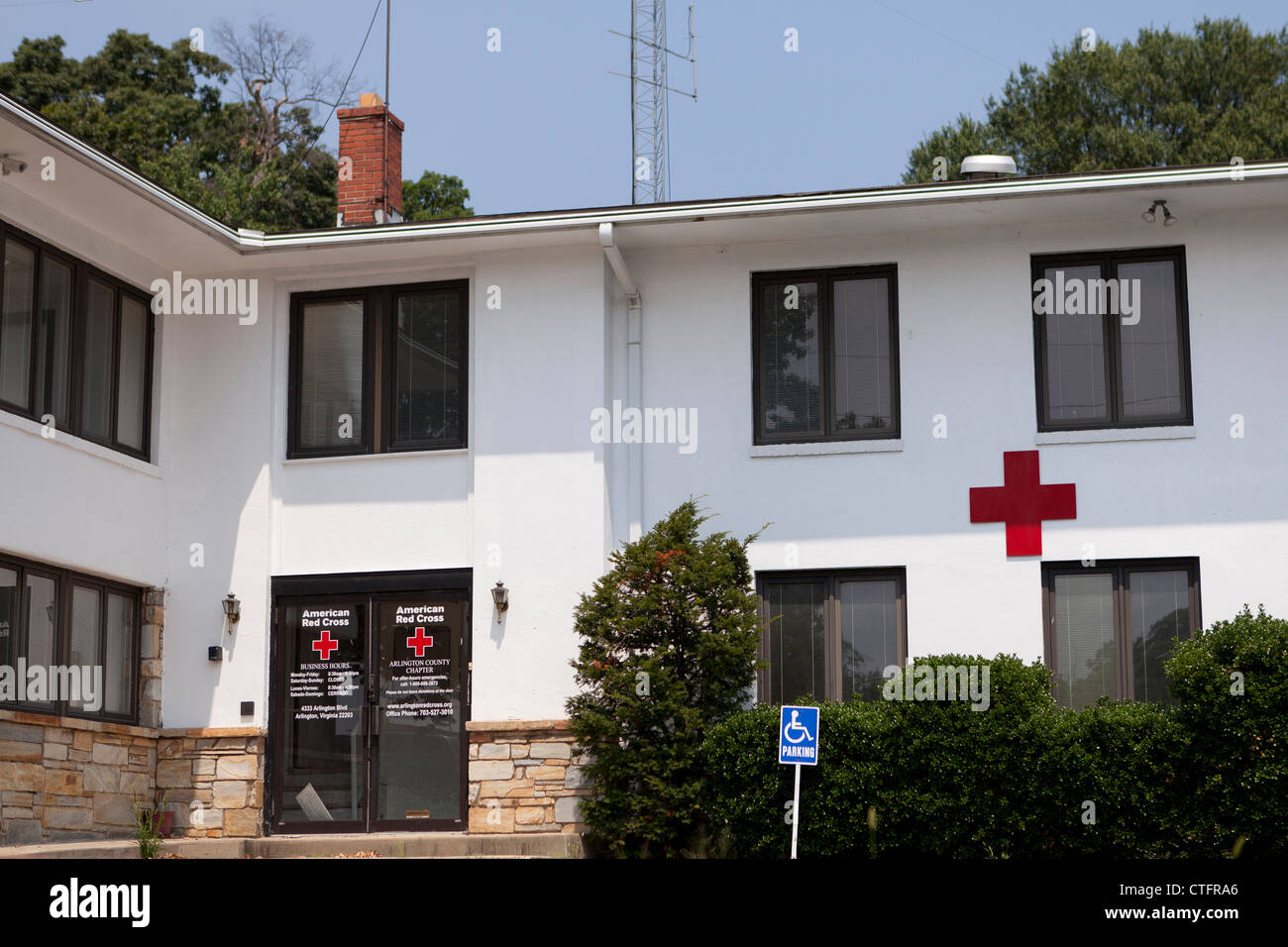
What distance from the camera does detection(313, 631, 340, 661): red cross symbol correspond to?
13.4 metres

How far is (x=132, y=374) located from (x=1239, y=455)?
31.4 feet

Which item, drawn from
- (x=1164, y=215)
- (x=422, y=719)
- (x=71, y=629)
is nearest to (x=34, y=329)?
(x=71, y=629)

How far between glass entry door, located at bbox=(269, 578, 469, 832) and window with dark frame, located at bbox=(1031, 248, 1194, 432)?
551 cm

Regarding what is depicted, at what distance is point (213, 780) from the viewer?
13.2m

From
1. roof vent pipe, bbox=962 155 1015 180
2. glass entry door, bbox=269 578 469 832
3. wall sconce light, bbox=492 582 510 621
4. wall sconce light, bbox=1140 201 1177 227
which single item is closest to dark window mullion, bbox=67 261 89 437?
glass entry door, bbox=269 578 469 832

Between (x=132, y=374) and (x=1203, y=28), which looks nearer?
(x=132, y=374)

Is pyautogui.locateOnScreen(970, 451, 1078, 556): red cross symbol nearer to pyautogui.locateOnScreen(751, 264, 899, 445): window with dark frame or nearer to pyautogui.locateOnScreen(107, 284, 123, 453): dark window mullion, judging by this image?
pyautogui.locateOnScreen(751, 264, 899, 445): window with dark frame

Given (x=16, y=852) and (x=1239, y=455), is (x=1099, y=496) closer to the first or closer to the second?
(x=1239, y=455)

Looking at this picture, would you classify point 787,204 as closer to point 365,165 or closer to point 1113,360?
point 1113,360

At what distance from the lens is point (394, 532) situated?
13414mm

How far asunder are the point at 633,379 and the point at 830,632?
2.84m

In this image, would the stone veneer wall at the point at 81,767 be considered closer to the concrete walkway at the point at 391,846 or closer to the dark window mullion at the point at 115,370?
the concrete walkway at the point at 391,846

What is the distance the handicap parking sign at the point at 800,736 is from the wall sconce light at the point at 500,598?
2.93 meters
